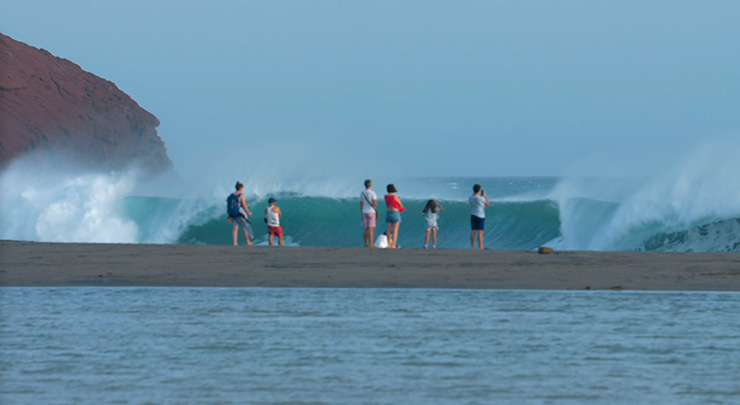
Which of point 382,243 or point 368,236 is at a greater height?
point 368,236

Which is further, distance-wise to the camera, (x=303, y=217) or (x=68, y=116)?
(x=68, y=116)

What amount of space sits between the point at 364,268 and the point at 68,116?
73984mm

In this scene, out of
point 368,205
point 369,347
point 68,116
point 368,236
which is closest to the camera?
point 369,347

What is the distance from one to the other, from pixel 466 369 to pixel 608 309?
11.8 feet

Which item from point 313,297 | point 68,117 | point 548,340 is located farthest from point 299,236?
point 68,117

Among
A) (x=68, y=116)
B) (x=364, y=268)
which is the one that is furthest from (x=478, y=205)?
(x=68, y=116)

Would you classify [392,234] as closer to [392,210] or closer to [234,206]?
[392,210]

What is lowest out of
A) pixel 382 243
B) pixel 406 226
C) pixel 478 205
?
pixel 382 243

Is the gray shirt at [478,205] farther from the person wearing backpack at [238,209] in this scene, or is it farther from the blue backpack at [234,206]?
the blue backpack at [234,206]

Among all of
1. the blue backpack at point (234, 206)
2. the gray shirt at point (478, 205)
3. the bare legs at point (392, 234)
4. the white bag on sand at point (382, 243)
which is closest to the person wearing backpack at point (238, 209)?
the blue backpack at point (234, 206)

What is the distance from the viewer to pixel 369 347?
7695 mm

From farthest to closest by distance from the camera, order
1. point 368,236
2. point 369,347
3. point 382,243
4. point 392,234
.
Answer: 1. point 368,236
2. point 392,234
3. point 382,243
4. point 369,347

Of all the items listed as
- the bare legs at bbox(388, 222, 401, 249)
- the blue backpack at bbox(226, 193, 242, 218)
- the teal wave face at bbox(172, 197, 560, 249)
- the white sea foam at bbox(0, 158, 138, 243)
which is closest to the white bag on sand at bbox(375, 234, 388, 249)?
the bare legs at bbox(388, 222, 401, 249)

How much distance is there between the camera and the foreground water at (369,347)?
6129mm
